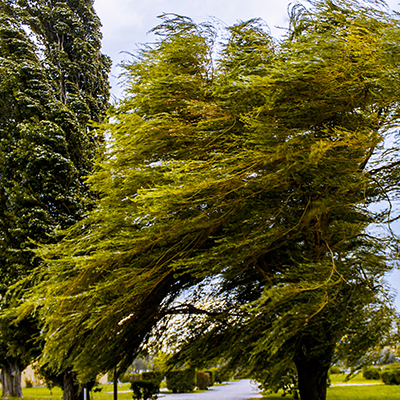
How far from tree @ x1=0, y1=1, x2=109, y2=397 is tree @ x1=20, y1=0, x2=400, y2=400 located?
303 cm

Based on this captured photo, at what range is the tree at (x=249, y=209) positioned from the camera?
4828mm

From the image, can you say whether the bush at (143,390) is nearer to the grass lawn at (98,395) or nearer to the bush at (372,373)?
the grass lawn at (98,395)

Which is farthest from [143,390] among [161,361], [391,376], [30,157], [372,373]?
[372,373]

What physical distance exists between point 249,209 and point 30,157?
264 inches

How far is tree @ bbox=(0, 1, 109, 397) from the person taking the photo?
9430 mm

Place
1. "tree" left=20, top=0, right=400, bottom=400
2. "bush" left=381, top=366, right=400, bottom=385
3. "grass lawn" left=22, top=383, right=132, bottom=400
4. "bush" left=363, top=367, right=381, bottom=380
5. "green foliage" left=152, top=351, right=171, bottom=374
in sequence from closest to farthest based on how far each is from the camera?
"tree" left=20, top=0, right=400, bottom=400 → "green foliage" left=152, top=351, right=171, bottom=374 → "bush" left=381, top=366, right=400, bottom=385 → "grass lawn" left=22, top=383, right=132, bottom=400 → "bush" left=363, top=367, right=381, bottom=380

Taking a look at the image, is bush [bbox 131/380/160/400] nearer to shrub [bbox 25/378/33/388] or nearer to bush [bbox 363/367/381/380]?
bush [bbox 363/367/381/380]

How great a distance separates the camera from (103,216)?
630cm

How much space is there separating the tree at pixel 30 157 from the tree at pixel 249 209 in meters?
3.03

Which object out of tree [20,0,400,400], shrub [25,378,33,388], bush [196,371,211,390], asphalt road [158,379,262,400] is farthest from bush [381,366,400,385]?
shrub [25,378,33,388]

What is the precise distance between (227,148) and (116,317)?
3274 mm

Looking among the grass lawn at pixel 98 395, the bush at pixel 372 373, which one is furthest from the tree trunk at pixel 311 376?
the bush at pixel 372 373

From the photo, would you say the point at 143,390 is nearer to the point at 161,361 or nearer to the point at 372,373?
the point at 161,361

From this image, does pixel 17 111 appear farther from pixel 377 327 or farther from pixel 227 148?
pixel 377 327
